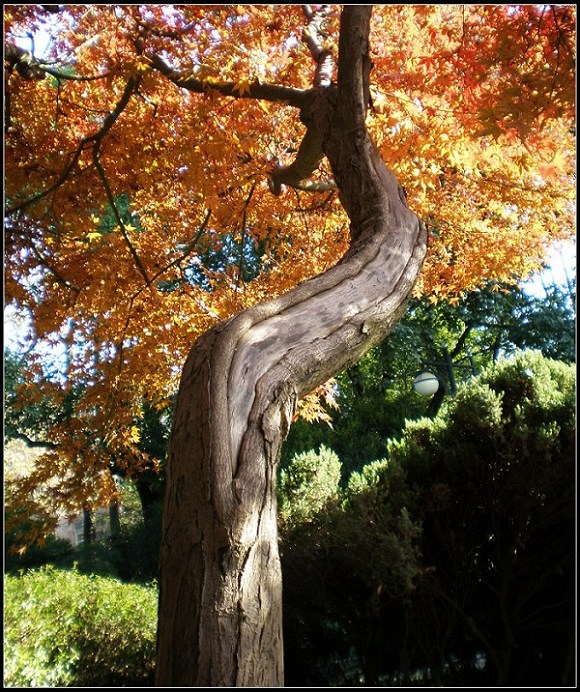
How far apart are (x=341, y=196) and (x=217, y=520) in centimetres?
164

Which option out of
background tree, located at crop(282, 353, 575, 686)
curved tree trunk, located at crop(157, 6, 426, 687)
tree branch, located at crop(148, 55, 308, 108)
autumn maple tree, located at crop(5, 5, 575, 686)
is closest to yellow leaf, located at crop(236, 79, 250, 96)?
tree branch, located at crop(148, 55, 308, 108)

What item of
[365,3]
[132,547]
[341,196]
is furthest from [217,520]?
[132,547]

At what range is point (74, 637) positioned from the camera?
15.4 ft

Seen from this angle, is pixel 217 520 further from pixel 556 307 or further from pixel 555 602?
pixel 556 307

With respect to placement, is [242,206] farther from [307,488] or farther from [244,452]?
[244,452]

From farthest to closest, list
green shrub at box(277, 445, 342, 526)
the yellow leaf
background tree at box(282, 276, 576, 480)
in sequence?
1. background tree at box(282, 276, 576, 480)
2. green shrub at box(277, 445, 342, 526)
3. the yellow leaf

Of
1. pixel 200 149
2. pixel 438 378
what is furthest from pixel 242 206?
pixel 438 378

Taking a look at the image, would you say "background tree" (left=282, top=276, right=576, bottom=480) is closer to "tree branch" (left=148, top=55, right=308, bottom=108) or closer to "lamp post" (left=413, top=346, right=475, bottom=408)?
"lamp post" (left=413, top=346, right=475, bottom=408)

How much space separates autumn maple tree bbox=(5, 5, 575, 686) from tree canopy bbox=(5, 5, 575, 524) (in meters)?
0.02

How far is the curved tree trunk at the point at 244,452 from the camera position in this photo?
1.37 metres

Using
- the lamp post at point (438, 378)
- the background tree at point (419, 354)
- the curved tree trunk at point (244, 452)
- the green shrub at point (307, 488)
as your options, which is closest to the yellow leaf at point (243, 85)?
the curved tree trunk at point (244, 452)

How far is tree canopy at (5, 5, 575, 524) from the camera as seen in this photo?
3.20 meters

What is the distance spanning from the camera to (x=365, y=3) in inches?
101

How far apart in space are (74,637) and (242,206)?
3.63 m
